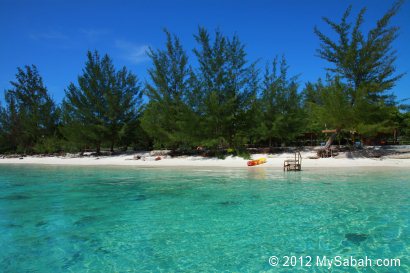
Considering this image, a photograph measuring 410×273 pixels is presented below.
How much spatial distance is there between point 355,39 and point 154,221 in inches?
1009

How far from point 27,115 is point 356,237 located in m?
49.7

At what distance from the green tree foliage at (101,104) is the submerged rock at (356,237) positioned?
99.2 feet

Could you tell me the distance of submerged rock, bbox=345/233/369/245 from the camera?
669 centimetres

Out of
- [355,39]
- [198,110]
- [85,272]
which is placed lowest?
[85,272]

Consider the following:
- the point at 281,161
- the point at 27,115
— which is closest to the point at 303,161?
the point at 281,161

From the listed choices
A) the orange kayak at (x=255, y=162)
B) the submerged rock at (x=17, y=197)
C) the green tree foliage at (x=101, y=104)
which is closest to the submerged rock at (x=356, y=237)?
the submerged rock at (x=17, y=197)

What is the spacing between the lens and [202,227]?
8.01 metres

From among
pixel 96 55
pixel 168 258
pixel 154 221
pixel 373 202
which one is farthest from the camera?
pixel 96 55

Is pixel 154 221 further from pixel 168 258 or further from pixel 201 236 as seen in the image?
pixel 168 258

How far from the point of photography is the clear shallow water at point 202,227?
5906 mm

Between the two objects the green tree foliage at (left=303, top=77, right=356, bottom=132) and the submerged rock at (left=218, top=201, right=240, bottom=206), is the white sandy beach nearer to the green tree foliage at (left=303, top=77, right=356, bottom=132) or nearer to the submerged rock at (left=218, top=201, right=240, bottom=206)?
the green tree foliage at (left=303, top=77, right=356, bottom=132)

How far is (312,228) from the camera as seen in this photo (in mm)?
7605

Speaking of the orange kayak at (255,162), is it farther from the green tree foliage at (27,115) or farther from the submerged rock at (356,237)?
the green tree foliage at (27,115)

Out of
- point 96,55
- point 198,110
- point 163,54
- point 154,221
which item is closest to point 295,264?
point 154,221
